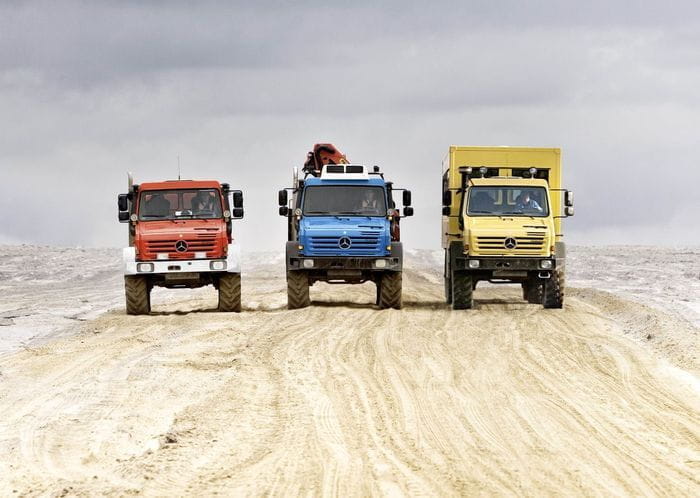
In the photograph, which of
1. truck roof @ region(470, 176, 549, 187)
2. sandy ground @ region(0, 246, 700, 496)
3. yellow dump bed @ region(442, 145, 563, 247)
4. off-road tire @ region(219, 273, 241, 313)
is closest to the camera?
sandy ground @ region(0, 246, 700, 496)

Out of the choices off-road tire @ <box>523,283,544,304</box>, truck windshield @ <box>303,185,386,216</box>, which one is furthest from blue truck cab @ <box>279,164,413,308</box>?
off-road tire @ <box>523,283,544,304</box>

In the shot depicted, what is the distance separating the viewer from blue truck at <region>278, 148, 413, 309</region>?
2338 cm

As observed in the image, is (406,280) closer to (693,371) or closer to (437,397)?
(693,371)

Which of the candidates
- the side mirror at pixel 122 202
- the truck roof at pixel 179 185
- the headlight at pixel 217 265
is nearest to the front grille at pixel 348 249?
the headlight at pixel 217 265

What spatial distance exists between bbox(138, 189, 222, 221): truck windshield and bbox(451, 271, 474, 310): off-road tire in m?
5.15

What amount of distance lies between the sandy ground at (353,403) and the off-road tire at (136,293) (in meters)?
0.46

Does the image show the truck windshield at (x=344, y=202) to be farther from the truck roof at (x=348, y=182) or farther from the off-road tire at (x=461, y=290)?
the off-road tire at (x=461, y=290)

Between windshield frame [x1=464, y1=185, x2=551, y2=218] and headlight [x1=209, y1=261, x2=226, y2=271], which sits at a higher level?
windshield frame [x1=464, y1=185, x2=551, y2=218]

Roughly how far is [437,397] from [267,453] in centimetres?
334

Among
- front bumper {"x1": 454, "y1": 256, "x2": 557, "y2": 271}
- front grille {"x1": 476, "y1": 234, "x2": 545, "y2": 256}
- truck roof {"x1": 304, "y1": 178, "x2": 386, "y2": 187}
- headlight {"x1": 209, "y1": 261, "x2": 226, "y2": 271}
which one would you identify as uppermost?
truck roof {"x1": 304, "y1": 178, "x2": 386, "y2": 187}

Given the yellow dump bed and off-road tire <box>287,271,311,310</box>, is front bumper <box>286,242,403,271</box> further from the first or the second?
the yellow dump bed

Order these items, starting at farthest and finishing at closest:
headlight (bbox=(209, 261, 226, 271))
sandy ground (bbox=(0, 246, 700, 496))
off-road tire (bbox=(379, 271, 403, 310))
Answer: off-road tire (bbox=(379, 271, 403, 310)) < headlight (bbox=(209, 261, 226, 271)) < sandy ground (bbox=(0, 246, 700, 496))

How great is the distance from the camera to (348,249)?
23344 millimetres

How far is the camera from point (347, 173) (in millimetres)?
24312
